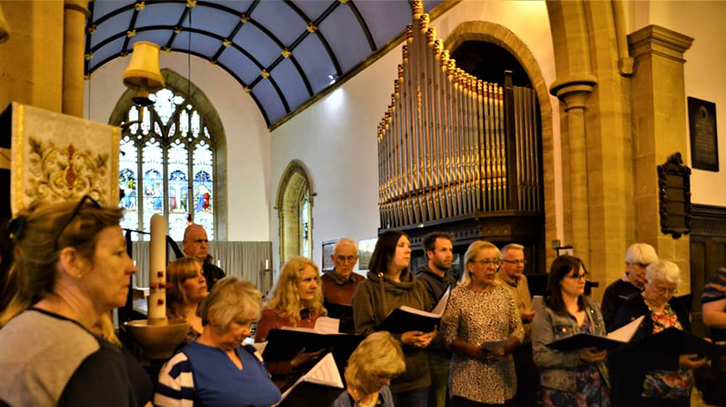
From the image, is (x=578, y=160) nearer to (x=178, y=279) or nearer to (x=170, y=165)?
(x=178, y=279)

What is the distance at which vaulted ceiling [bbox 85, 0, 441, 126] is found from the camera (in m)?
10.3

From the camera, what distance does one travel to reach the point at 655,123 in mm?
5516

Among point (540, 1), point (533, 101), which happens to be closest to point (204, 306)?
point (533, 101)

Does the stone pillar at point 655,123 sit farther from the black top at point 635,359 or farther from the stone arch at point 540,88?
the black top at point 635,359

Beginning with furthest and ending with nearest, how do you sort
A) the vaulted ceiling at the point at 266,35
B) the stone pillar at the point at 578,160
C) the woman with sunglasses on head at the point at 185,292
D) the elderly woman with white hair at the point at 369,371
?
the vaulted ceiling at the point at 266,35 < the stone pillar at the point at 578,160 < the woman with sunglasses on head at the point at 185,292 < the elderly woman with white hair at the point at 369,371

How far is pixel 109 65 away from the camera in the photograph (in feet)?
43.6

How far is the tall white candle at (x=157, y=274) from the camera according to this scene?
83.5 inches

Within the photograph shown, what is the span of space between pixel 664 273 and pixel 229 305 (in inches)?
92.8

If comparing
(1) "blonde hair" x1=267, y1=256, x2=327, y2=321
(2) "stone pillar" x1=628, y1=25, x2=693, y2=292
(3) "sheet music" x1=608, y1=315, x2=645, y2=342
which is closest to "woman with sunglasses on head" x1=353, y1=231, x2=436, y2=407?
(1) "blonde hair" x1=267, y1=256, x2=327, y2=321

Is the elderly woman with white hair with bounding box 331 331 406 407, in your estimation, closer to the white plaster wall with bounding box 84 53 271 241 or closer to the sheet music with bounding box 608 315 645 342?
the sheet music with bounding box 608 315 645 342

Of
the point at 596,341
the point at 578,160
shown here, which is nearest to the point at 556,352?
the point at 596,341

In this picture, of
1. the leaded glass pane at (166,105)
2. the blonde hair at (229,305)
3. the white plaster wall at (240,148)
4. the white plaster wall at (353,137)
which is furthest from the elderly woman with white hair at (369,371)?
the leaded glass pane at (166,105)

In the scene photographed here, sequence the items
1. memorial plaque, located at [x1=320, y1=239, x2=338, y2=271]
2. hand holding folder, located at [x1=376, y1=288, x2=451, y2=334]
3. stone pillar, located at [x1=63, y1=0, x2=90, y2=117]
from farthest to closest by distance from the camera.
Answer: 1. memorial plaque, located at [x1=320, y1=239, x2=338, y2=271]
2. stone pillar, located at [x1=63, y1=0, x2=90, y2=117]
3. hand holding folder, located at [x1=376, y1=288, x2=451, y2=334]

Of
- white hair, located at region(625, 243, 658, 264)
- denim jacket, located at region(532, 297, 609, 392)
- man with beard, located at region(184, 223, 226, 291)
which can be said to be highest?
man with beard, located at region(184, 223, 226, 291)
